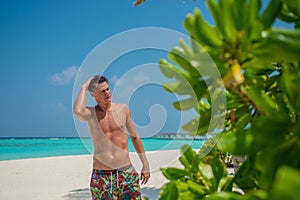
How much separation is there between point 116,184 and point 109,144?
0.49 metres

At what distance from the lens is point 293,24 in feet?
1.65

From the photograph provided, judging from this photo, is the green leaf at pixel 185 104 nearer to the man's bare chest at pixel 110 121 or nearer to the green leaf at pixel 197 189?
the green leaf at pixel 197 189

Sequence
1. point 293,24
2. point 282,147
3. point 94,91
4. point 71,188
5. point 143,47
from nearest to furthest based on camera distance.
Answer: point 282,147, point 293,24, point 143,47, point 94,91, point 71,188

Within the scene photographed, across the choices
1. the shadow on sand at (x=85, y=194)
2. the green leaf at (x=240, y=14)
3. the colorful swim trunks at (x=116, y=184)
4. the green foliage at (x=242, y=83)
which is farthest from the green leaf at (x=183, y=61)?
the shadow on sand at (x=85, y=194)

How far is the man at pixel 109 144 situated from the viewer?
12.2ft

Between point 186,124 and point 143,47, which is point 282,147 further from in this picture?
point 143,47

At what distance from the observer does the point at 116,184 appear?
3.74 meters

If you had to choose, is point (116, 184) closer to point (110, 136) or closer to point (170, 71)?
point (110, 136)

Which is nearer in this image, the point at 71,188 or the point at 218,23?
the point at 218,23

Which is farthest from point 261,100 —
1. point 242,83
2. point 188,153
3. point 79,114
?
point 79,114

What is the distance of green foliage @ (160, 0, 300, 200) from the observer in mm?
380

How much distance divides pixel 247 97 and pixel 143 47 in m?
0.85

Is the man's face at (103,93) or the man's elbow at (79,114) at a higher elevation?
the man's face at (103,93)

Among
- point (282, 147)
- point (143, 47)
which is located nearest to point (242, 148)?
point (282, 147)
